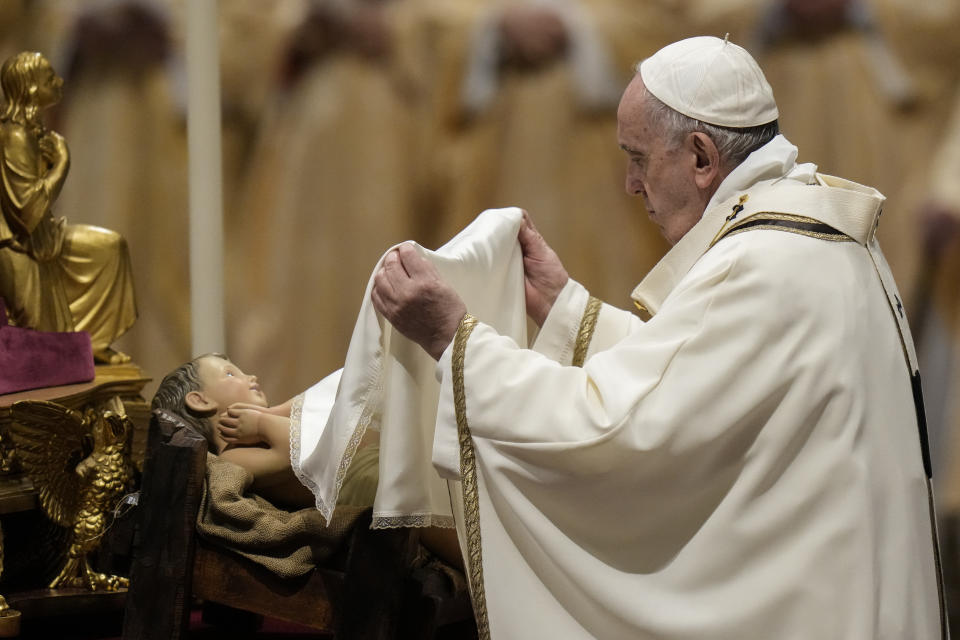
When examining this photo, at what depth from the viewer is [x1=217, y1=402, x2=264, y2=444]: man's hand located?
2785 millimetres

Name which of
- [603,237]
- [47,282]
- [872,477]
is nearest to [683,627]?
[872,477]

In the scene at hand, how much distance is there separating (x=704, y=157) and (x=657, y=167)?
9 centimetres

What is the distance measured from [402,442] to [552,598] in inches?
16.2

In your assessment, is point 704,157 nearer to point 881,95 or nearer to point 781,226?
point 781,226

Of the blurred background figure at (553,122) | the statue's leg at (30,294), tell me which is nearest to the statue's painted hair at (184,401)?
the statue's leg at (30,294)

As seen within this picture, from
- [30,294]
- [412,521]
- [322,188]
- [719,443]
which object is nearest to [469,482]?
[412,521]

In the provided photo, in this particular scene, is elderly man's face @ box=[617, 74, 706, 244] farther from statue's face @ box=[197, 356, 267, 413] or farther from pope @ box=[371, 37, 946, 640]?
statue's face @ box=[197, 356, 267, 413]

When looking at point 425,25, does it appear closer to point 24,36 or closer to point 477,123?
point 477,123

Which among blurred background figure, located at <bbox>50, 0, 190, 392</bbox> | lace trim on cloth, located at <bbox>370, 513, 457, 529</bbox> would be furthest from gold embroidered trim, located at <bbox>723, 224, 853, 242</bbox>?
blurred background figure, located at <bbox>50, 0, 190, 392</bbox>

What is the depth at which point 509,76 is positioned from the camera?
17.0ft

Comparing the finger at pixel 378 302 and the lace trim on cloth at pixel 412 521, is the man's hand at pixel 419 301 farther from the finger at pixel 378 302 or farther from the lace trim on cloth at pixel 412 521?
the lace trim on cloth at pixel 412 521

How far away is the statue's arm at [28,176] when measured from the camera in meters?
3.68

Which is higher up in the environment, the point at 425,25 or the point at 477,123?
the point at 425,25

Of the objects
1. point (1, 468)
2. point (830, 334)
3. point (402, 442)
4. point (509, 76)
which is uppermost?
point (509, 76)
